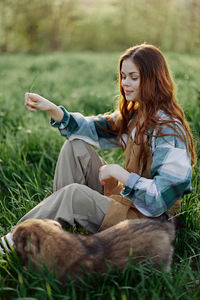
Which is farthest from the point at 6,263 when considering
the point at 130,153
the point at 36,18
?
the point at 36,18

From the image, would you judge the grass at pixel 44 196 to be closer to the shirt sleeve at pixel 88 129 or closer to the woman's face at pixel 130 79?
the shirt sleeve at pixel 88 129

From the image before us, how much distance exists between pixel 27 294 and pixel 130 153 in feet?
3.31

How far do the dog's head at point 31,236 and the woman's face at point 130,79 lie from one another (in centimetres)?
94

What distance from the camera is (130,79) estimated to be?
2.10 m

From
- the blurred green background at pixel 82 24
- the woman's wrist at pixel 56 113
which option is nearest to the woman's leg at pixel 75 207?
the woman's wrist at pixel 56 113

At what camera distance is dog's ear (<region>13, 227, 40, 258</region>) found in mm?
1613

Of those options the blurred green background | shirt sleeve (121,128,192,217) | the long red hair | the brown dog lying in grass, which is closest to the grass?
the brown dog lying in grass

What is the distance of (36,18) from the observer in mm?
21844

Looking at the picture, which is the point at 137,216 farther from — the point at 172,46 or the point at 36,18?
the point at 36,18

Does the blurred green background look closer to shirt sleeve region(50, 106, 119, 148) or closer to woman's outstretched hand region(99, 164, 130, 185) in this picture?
shirt sleeve region(50, 106, 119, 148)

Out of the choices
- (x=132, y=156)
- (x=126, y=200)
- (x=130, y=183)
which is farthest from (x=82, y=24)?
(x=130, y=183)

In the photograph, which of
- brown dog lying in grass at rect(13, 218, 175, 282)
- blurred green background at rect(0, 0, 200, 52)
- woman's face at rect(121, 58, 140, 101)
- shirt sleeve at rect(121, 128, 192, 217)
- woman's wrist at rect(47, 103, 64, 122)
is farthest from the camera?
blurred green background at rect(0, 0, 200, 52)

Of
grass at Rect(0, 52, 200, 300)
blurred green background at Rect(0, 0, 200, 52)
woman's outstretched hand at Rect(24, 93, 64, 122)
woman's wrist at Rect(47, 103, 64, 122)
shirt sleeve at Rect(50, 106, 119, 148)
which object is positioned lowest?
grass at Rect(0, 52, 200, 300)

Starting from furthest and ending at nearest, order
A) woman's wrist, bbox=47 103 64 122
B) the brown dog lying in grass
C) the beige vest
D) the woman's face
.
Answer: woman's wrist, bbox=47 103 64 122 → the woman's face → the beige vest → the brown dog lying in grass
